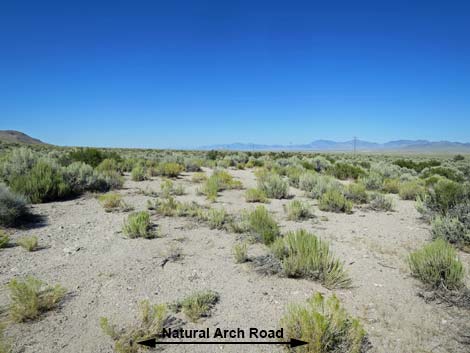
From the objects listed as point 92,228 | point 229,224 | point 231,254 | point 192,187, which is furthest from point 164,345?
point 192,187

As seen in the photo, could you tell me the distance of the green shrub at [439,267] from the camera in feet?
12.1

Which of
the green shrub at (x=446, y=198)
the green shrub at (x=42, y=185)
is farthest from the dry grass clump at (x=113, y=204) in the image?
the green shrub at (x=446, y=198)

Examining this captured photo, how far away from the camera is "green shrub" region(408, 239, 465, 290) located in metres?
3.70

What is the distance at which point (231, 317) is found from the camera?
325 centimetres

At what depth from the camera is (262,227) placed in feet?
18.7

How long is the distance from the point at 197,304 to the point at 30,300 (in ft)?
6.35

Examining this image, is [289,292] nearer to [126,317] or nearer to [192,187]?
[126,317]

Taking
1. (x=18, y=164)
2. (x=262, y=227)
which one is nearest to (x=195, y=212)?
(x=262, y=227)

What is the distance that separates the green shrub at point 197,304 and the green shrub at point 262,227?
1935mm

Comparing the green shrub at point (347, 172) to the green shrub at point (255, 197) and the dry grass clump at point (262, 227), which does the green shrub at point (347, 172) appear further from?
the dry grass clump at point (262, 227)

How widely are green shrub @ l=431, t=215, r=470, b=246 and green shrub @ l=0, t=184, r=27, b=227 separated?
9.20 meters

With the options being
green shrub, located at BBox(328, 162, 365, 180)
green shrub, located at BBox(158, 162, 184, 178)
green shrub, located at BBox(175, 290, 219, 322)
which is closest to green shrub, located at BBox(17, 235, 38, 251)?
green shrub, located at BBox(175, 290, 219, 322)

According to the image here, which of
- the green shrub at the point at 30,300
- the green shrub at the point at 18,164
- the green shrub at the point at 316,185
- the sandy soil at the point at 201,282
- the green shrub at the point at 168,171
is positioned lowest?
the sandy soil at the point at 201,282

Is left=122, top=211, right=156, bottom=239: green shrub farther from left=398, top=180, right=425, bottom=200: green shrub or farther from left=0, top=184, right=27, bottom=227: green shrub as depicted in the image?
left=398, top=180, right=425, bottom=200: green shrub
